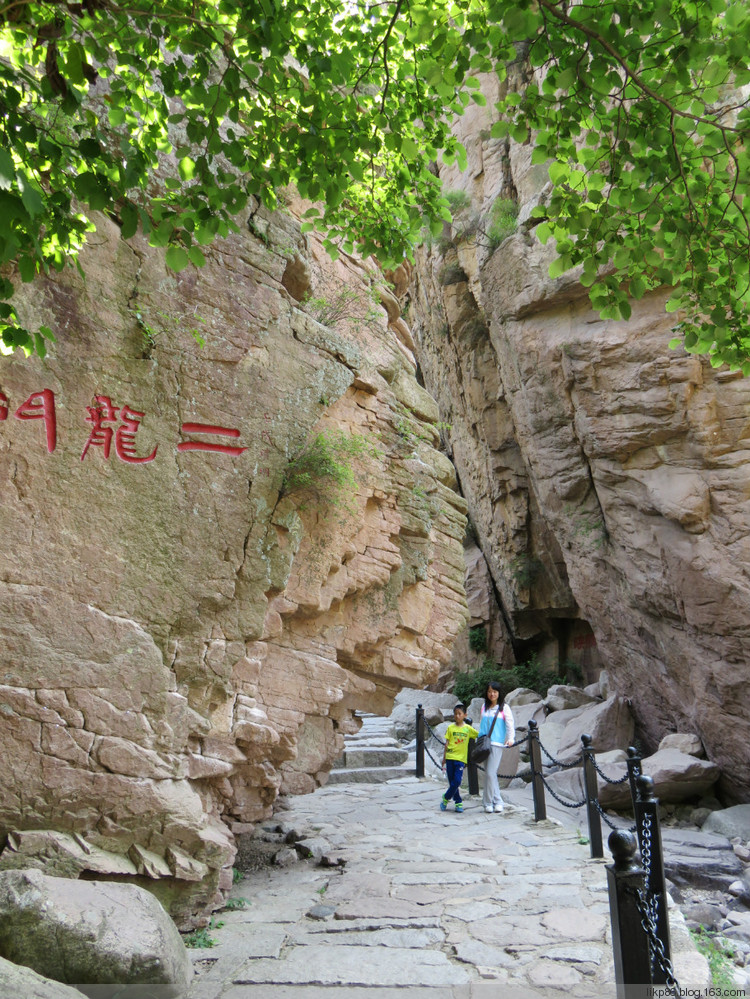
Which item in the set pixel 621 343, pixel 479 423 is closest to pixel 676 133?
pixel 621 343

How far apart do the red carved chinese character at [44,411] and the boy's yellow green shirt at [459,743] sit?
6012 millimetres

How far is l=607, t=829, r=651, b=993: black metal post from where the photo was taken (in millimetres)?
2850

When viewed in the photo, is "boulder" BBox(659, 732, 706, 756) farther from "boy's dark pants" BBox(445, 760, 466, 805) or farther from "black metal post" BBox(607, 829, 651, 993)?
"black metal post" BBox(607, 829, 651, 993)

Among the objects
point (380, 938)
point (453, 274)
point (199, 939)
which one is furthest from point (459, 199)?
point (199, 939)

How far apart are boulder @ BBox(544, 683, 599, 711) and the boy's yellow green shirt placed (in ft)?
31.6

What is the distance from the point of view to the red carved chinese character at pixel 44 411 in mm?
4191

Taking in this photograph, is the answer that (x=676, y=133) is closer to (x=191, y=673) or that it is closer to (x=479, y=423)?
(x=191, y=673)

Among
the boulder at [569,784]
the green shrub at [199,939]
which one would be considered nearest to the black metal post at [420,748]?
the boulder at [569,784]

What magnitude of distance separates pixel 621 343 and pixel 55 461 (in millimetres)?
10843

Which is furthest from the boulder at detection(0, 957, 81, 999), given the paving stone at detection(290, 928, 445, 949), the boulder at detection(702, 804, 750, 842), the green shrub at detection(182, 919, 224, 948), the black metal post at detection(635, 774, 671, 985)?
the boulder at detection(702, 804, 750, 842)

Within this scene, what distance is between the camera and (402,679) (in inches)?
274

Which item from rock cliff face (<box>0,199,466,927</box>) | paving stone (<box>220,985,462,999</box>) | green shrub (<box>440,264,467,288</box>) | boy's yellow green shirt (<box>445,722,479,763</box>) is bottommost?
paving stone (<box>220,985,462,999</box>)

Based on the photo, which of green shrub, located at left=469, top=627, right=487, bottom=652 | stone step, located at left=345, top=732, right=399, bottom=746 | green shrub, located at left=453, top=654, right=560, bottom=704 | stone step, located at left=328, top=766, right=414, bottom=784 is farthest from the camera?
green shrub, located at left=469, top=627, right=487, bottom=652

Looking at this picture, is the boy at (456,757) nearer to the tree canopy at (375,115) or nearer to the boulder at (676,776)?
the boulder at (676,776)
